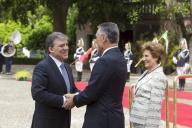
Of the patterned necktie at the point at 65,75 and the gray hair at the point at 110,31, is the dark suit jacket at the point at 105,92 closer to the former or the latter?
the gray hair at the point at 110,31

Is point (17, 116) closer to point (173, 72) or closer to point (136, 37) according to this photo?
point (173, 72)

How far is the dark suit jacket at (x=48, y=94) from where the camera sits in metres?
6.02

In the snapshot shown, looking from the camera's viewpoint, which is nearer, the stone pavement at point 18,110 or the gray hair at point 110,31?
the gray hair at point 110,31

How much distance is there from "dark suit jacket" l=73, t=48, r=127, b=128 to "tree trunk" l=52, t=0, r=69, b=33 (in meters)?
26.0

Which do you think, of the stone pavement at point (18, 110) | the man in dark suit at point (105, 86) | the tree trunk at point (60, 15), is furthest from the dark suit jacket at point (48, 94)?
the tree trunk at point (60, 15)

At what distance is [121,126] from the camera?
595cm

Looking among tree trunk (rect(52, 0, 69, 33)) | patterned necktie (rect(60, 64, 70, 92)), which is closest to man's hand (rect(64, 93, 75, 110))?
patterned necktie (rect(60, 64, 70, 92))

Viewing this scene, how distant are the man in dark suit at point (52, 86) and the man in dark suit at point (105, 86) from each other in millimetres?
330

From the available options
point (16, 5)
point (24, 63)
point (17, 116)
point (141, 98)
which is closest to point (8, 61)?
point (16, 5)

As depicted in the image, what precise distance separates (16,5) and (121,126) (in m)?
27.0

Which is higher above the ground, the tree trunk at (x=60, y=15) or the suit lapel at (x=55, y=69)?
the tree trunk at (x=60, y=15)

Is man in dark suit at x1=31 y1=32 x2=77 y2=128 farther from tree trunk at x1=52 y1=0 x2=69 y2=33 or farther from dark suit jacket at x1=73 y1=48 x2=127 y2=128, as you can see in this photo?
tree trunk at x1=52 y1=0 x2=69 y2=33

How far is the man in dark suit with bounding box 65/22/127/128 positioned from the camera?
573 cm

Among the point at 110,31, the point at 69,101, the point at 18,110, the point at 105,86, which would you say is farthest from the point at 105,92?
the point at 18,110
